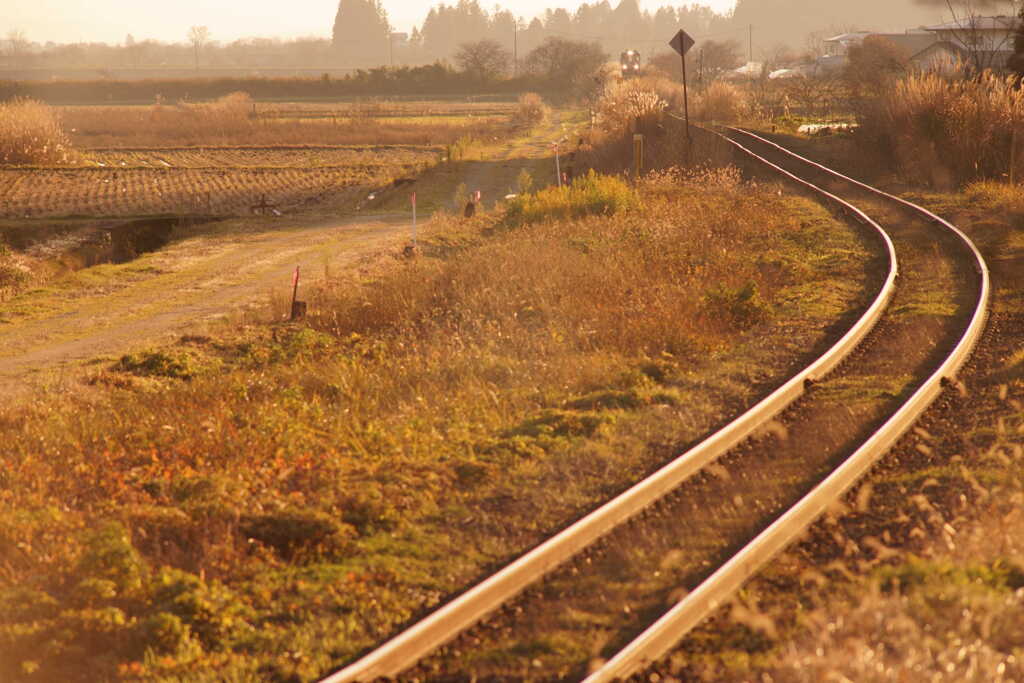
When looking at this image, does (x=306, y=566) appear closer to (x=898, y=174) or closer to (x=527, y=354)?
(x=527, y=354)

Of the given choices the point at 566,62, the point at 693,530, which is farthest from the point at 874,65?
the point at 693,530

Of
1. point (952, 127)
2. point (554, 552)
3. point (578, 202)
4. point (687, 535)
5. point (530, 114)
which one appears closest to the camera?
point (554, 552)

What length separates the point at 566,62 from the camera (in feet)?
372

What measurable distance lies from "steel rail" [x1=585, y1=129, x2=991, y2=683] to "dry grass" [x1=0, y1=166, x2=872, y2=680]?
1.45 m

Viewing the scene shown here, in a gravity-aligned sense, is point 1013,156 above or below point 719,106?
below

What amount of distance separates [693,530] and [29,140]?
46.6 meters

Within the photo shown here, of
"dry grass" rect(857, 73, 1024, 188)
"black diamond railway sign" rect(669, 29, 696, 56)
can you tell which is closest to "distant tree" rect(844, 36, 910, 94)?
"dry grass" rect(857, 73, 1024, 188)

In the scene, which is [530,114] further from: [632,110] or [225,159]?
[632,110]

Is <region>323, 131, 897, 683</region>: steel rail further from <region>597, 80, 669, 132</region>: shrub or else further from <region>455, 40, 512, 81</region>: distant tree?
<region>455, 40, 512, 81</region>: distant tree

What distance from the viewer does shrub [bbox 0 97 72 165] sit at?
45.2 meters

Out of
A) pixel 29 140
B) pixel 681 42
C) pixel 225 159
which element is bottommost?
pixel 225 159

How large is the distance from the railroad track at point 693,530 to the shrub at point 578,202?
9.76 meters

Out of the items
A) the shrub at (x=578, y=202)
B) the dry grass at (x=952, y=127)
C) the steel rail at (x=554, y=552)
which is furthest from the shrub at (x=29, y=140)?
the steel rail at (x=554, y=552)

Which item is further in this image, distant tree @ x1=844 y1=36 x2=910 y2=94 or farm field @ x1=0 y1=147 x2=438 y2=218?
distant tree @ x1=844 y1=36 x2=910 y2=94
